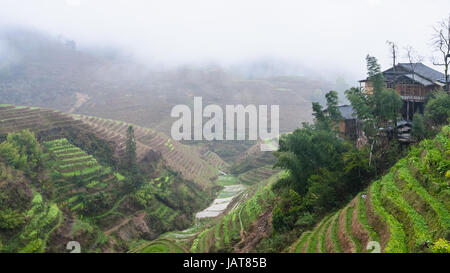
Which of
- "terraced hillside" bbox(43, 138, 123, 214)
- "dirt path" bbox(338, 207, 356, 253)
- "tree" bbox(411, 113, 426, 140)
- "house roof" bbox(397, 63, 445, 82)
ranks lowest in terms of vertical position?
"terraced hillside" bbox(43, 138, 123, 214)

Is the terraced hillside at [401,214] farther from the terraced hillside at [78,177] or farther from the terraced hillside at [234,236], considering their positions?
the terraced hillside at [78,177]

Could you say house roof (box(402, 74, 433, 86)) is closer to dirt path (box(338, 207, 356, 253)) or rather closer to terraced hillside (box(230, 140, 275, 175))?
dirt path (box(338, 207, 356, 253))

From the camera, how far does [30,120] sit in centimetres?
3450

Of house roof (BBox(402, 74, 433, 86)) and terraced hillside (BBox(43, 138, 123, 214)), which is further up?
house roof (BBox(402, 74, 433, 86))

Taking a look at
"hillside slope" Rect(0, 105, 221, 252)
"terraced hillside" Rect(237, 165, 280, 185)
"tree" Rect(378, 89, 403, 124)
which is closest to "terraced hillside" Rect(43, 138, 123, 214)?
"hillside slope" Rect(0, 105, 221, 252)

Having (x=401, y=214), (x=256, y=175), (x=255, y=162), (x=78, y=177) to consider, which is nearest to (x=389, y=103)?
(x=401, y=214)

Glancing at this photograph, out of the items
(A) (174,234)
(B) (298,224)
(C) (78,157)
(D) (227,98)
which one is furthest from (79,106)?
(B) (298,224)

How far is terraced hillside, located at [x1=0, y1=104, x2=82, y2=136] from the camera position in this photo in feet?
105

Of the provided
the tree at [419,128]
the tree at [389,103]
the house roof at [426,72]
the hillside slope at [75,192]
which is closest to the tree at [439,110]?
the tree at [419,128]

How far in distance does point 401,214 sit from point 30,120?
132 ft

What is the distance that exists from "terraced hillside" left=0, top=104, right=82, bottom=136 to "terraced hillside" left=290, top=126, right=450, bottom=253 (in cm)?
3451

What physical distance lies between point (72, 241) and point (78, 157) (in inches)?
530

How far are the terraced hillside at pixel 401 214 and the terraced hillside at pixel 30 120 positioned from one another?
34.5 m
